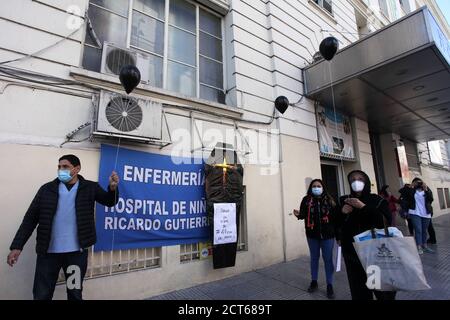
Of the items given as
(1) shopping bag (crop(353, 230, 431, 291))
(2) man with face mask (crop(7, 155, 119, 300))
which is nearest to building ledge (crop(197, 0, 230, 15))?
(2) man with face mask (crop(7, 155, 119, 300))

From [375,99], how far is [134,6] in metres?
6.46

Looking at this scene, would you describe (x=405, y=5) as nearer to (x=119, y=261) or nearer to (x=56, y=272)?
(x=119, y=261)

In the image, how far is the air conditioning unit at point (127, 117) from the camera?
144 inches

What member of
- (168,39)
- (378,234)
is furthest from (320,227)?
(168,39)

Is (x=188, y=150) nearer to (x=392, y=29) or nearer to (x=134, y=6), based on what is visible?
(x=134, y=6)

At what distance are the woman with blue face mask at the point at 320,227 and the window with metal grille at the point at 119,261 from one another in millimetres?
2399

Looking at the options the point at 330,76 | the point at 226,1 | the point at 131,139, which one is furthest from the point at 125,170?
the point at 330,76

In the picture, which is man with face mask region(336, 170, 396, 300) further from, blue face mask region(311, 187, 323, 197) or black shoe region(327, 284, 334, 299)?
black shoe region(327, 284, 334, 299)

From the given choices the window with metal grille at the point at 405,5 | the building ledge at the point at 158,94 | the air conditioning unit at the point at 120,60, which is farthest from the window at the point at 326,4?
the window with metal grille at the point at 405,5

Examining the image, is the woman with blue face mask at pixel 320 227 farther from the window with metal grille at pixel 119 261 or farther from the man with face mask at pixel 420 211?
the man with face mask at pixel 420 211

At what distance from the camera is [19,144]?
325 centimetres

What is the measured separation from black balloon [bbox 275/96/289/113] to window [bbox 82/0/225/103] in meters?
1.23

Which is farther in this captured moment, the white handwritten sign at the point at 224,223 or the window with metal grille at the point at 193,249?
the white handwritten sign at the point at 224,223

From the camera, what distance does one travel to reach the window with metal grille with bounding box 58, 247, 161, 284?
3.58m
